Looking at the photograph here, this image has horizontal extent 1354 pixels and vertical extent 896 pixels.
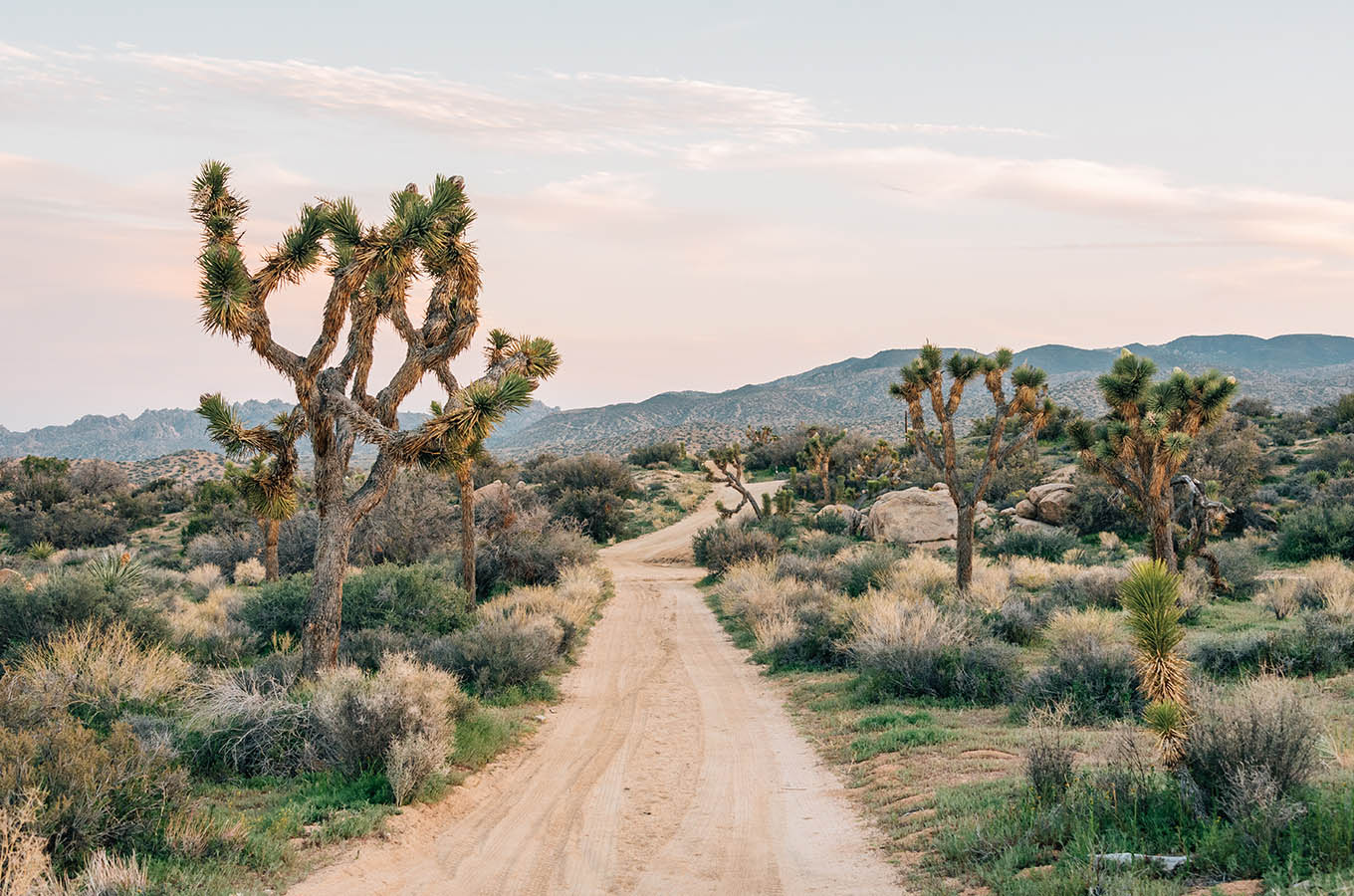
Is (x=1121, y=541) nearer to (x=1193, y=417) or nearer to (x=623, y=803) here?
(x=1193, y=417)

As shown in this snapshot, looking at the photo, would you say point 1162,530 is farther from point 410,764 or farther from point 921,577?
point 410,764

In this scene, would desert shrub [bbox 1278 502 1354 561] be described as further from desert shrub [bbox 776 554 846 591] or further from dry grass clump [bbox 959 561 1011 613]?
desert shrub [bbox 776 554 846 591]

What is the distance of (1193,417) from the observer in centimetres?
1780

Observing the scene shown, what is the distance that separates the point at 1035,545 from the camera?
83.9 ft

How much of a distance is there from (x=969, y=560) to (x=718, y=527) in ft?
44.4

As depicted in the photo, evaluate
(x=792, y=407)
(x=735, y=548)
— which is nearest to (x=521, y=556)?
(x=735, y=548)

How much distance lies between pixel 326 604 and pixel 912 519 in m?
23.7

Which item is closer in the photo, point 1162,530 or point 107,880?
point 107,880

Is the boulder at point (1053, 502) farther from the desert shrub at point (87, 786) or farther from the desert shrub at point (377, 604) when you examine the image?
the desert shrub at point (87, 786)

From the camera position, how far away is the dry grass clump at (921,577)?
18.2 meters

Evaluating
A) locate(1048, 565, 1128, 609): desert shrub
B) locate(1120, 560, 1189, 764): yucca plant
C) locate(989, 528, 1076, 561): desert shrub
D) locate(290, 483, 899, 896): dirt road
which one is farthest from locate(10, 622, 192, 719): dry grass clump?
locate(989, 528, 1076, 561): desert shrub

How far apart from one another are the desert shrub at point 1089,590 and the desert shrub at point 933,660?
5072 millimetres

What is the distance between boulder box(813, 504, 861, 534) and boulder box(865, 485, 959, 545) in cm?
106

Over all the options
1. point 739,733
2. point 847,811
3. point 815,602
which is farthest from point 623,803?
point 815,602
